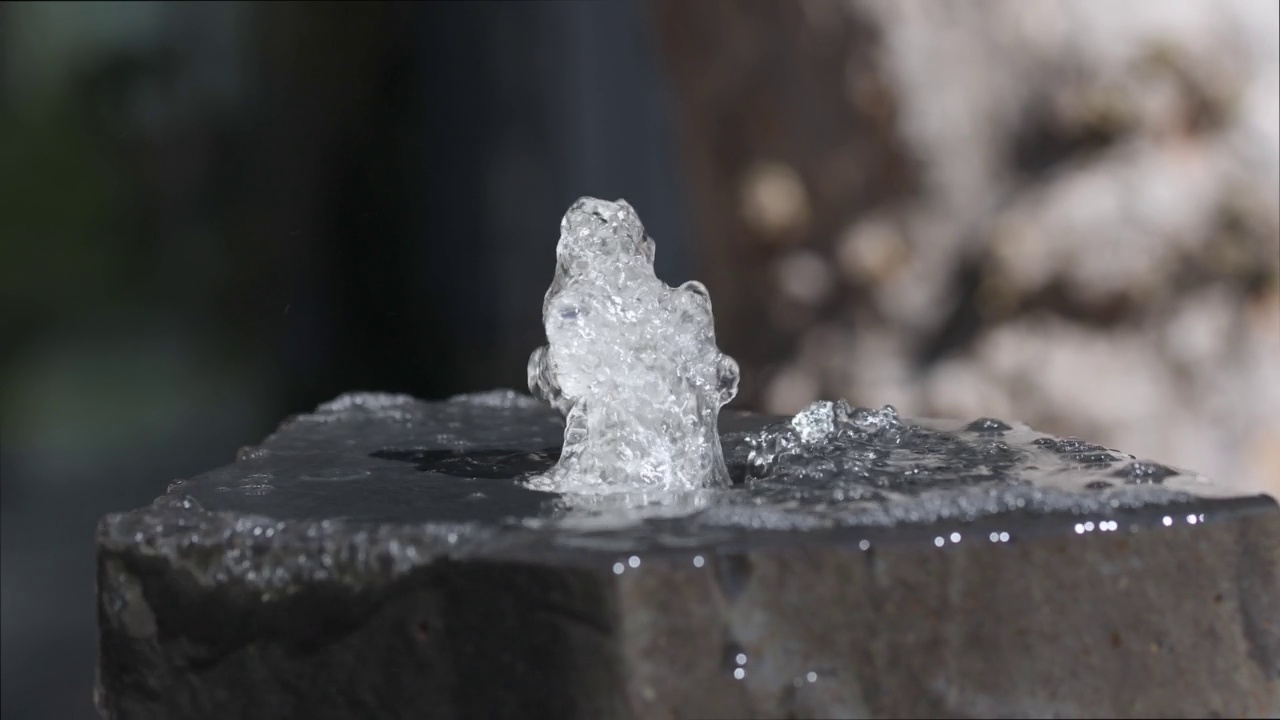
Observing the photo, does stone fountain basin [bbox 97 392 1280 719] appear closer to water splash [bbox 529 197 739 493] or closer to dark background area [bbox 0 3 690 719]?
water splash [bbox 529 197 739 493]

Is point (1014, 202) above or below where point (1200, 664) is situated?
above

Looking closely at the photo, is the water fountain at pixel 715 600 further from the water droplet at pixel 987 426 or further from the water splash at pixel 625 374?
the water droplet at pixel 987 426

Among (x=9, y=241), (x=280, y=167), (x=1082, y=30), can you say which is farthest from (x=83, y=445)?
(x=1082, y=30)

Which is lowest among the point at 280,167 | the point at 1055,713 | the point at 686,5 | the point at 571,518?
the point at 1055,713

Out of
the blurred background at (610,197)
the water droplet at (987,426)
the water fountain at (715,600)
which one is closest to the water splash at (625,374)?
the water fountain at (715,600)

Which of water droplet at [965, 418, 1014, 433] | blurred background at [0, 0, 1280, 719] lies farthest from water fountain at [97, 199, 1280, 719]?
blurred background at [0, 0, 1280, 719]

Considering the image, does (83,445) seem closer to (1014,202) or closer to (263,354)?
(263,354)
